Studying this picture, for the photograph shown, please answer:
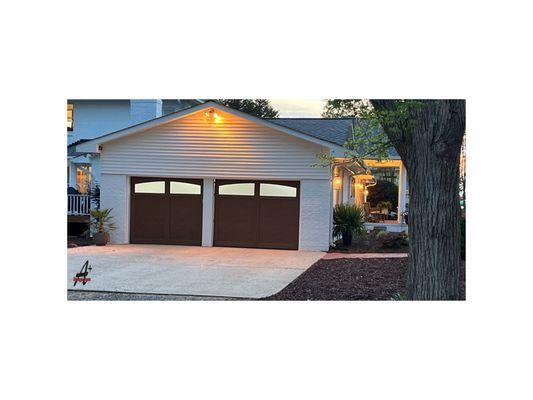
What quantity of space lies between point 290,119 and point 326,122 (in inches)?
46.8

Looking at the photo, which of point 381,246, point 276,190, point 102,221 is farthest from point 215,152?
point 381,246

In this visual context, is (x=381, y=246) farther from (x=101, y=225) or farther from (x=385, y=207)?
(x=385, y=207)

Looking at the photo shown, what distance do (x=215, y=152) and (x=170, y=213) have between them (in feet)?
5.70

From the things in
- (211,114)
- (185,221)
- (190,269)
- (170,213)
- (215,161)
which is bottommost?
(190,269)

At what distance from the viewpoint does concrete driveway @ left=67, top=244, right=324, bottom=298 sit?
A: 28.7ft

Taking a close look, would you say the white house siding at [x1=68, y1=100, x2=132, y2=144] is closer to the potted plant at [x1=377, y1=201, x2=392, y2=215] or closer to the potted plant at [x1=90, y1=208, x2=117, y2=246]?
the potted plant at [x1=90, y1=208, x2=117, y2=246]

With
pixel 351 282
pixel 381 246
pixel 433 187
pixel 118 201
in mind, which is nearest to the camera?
pixel 433 187

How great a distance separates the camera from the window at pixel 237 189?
43.9ft

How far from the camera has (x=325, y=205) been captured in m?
13.0

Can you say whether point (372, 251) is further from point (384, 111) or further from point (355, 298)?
point (384, 111)

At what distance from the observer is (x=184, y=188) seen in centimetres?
1367

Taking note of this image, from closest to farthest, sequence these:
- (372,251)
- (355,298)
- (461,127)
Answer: (461,127), (355,298), (372,251)

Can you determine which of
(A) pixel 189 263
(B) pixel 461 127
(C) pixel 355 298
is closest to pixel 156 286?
(A) pixel 189 263

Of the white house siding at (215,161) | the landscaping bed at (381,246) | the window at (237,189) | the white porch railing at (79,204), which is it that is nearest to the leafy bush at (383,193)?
the landscaping bed at (381,246)
